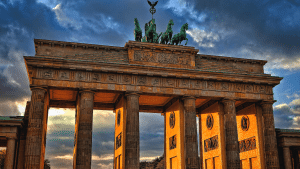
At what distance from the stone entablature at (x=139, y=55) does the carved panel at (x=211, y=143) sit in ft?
26.1

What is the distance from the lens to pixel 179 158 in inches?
1219

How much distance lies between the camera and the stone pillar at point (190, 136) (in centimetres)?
2920

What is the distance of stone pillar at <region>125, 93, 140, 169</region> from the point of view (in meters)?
27.7

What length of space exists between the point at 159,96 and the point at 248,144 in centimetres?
1224

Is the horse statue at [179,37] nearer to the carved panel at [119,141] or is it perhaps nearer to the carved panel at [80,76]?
the carved panel at [80,76]

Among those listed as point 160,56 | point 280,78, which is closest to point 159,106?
point 160,56

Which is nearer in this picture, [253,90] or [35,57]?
[35,57]

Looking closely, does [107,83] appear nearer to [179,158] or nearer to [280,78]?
[179,158]

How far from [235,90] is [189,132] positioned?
710 cm

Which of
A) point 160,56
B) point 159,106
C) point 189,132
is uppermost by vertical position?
point 160,56

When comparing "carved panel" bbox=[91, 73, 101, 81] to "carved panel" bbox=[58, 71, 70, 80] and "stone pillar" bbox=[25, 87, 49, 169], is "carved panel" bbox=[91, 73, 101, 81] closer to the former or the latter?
"carved panel" bbox=[58, 71, 70, 80]

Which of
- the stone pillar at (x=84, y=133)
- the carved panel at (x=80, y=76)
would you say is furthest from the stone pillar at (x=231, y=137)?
the carved panel at (x=80, y=76)

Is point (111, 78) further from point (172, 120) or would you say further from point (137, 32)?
point (172, 120)

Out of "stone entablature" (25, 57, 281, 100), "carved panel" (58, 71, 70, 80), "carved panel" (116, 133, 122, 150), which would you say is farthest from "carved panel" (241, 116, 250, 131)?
"carved panel" (58, 71, 70, 80)
